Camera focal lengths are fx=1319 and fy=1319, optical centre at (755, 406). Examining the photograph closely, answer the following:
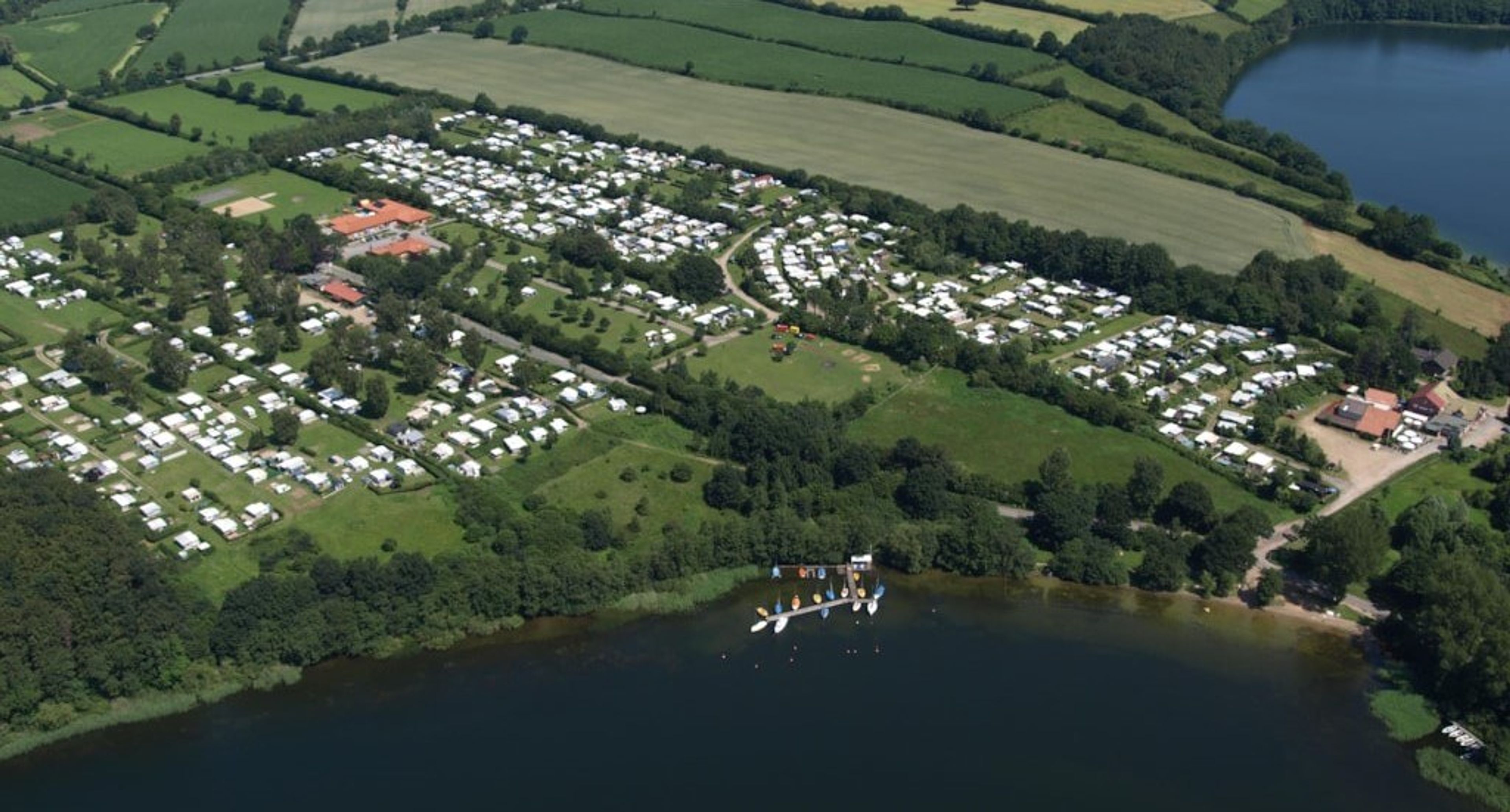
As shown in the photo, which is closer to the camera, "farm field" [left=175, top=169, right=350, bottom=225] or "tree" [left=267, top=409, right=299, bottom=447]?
"tree" [left=267, top=409, right=299, bottom=447]

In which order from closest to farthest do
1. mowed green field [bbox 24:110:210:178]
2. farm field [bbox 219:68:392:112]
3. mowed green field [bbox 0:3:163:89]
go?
mowed green field [bbox 24:110:210:178] → farm field [bbox 219:68:392:112] → mowed green field [bbox 0:3:163:89]

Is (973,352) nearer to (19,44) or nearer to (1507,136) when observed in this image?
(1507,136)

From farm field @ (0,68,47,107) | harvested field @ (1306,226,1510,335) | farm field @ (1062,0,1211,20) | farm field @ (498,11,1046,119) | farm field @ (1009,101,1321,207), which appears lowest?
farm field @ (0,68,47,107)

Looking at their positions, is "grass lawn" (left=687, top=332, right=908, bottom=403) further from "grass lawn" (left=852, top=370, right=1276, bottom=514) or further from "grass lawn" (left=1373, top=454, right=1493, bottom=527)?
"grass lawn" (left=1373, top=454, right=1493, bottom=527)

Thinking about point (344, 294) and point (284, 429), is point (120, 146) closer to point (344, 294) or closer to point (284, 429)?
point (344, 294)

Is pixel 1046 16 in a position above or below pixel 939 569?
above

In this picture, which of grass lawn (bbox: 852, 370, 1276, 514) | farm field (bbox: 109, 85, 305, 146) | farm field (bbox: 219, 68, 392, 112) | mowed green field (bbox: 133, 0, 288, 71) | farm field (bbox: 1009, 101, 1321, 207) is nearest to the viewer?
grass lawn (bbox: 852, 370, 1276, 514)

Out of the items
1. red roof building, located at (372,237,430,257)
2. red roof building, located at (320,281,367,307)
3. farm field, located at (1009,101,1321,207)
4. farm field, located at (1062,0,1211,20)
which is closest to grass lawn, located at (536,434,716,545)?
red roof building, located at (320,281,367,307)

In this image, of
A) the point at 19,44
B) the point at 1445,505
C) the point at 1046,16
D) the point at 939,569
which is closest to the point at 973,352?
the point at 939,569

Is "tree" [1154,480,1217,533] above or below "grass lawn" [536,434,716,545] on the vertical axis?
above
